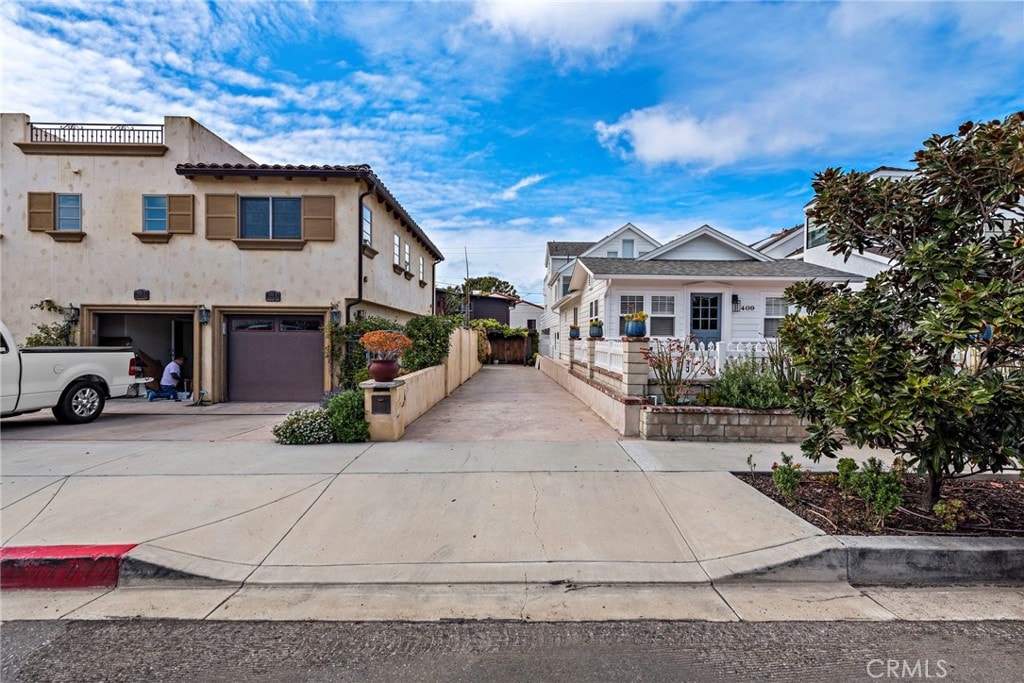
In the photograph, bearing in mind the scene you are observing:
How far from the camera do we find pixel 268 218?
454 inches

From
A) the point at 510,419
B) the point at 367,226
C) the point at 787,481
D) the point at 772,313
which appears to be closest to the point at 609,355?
the point at 510,419

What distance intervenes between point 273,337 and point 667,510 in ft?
35.1

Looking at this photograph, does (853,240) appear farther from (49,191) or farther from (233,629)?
(49,191)

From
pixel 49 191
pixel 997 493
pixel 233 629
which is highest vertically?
pixel 49 191

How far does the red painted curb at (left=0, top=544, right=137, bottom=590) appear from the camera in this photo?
3.44m

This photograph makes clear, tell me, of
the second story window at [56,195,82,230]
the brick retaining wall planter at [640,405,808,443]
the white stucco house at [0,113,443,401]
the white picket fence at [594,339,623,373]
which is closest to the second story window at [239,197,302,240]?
the white stucco house at [0,113,443,401]

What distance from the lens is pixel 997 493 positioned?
4.73 metres

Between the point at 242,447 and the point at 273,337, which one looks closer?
the point at 242,447

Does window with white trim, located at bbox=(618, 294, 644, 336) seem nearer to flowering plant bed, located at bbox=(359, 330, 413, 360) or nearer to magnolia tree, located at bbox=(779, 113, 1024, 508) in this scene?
flowering plant bed, located at bbox=(359, 330, 413, 360)

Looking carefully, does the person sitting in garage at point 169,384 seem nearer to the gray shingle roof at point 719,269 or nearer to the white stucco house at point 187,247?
the white stucco house at point 187,247

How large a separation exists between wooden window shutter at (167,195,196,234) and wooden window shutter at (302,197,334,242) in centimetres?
282

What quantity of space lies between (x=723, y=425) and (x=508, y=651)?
5.29 metres

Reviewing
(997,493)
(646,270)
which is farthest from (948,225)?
(646,270)

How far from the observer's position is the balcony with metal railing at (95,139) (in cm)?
1152
